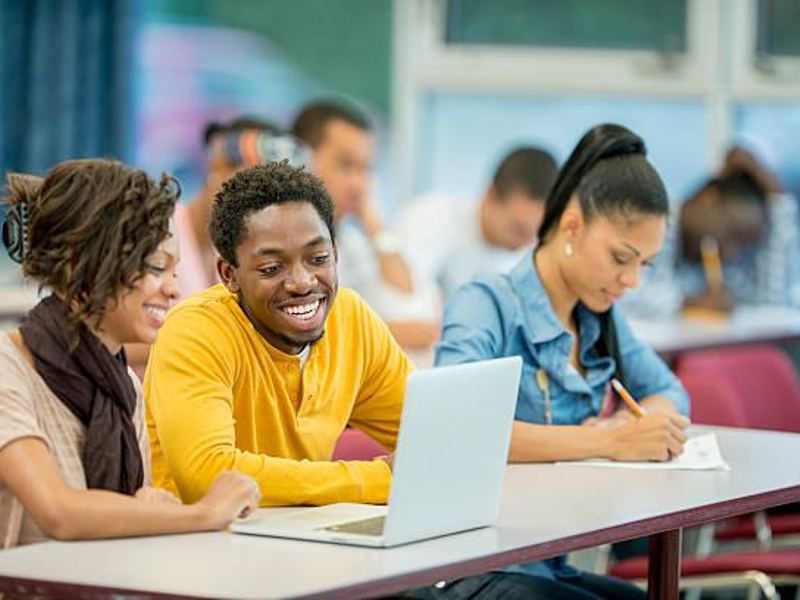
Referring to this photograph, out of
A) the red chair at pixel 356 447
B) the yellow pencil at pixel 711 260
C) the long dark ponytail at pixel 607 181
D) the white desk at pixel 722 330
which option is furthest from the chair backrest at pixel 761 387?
the yellow pencil at pixel 711 260

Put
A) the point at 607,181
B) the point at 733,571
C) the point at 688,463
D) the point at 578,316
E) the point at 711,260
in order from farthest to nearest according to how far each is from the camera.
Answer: the point at 711,260
the point at 733,571
the point at 578,316
the point at 607,181
the point at 688,463

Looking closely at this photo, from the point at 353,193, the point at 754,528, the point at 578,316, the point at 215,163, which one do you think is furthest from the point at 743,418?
the point at 353,193

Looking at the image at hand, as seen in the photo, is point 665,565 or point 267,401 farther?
point 665,565

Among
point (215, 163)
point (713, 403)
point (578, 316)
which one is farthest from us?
point (215, 163)

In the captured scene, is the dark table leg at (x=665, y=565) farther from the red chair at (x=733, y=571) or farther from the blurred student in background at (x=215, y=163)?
the blurred student in background at (x=215, y=163)

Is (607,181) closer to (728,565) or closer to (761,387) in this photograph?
(728,565)

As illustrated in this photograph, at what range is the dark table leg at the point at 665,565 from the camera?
8.80ft

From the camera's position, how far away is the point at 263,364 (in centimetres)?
257

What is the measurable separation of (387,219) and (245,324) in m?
4.05

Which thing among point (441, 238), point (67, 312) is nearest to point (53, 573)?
point (67, 312)

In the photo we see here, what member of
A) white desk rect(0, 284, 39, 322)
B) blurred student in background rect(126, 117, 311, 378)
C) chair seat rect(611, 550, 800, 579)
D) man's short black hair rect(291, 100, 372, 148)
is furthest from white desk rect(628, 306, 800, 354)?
white desk rect(0, 284, 39, 322)

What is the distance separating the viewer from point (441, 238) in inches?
219

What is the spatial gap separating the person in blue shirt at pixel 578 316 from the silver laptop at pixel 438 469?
0.60 metres

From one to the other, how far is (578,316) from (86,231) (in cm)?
125
